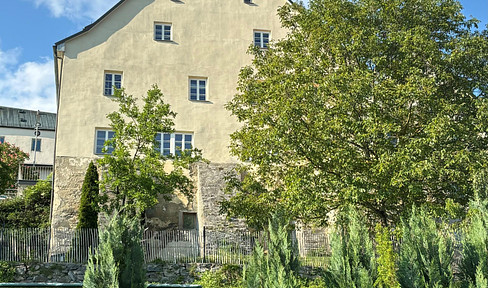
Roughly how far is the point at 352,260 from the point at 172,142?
14.7 metres

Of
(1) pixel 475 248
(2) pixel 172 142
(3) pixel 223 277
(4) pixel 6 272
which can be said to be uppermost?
(2) pixel 172 142

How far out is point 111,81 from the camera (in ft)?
85.8

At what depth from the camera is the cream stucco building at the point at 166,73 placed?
80.4 ft

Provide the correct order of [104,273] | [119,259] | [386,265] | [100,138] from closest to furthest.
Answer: [104,273]
[119,259]
[386,265]
[100,138]

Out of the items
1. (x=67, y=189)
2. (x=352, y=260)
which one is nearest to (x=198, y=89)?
(x=67, y=189)

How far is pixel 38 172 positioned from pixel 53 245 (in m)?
15.2

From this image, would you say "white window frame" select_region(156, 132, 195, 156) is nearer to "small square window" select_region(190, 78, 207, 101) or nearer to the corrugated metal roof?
"small square window" select_region(190, 78, 207, 101)

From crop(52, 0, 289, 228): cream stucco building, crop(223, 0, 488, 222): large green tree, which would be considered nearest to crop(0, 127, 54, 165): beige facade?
crop(52, 0, 289, 228): cream stucco building

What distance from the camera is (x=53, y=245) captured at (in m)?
18.7

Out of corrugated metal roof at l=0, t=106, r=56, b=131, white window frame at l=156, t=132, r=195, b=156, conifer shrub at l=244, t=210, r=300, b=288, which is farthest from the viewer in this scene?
corrugated metal roof at l=0, t=106, r=56, b=131

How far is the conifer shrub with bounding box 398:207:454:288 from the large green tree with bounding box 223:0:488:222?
1859mm

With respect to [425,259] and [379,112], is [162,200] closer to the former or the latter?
[379,112]

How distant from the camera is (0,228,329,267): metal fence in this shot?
18078 millimetres

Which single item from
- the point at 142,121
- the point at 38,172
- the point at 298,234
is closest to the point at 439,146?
the point at 298,234
